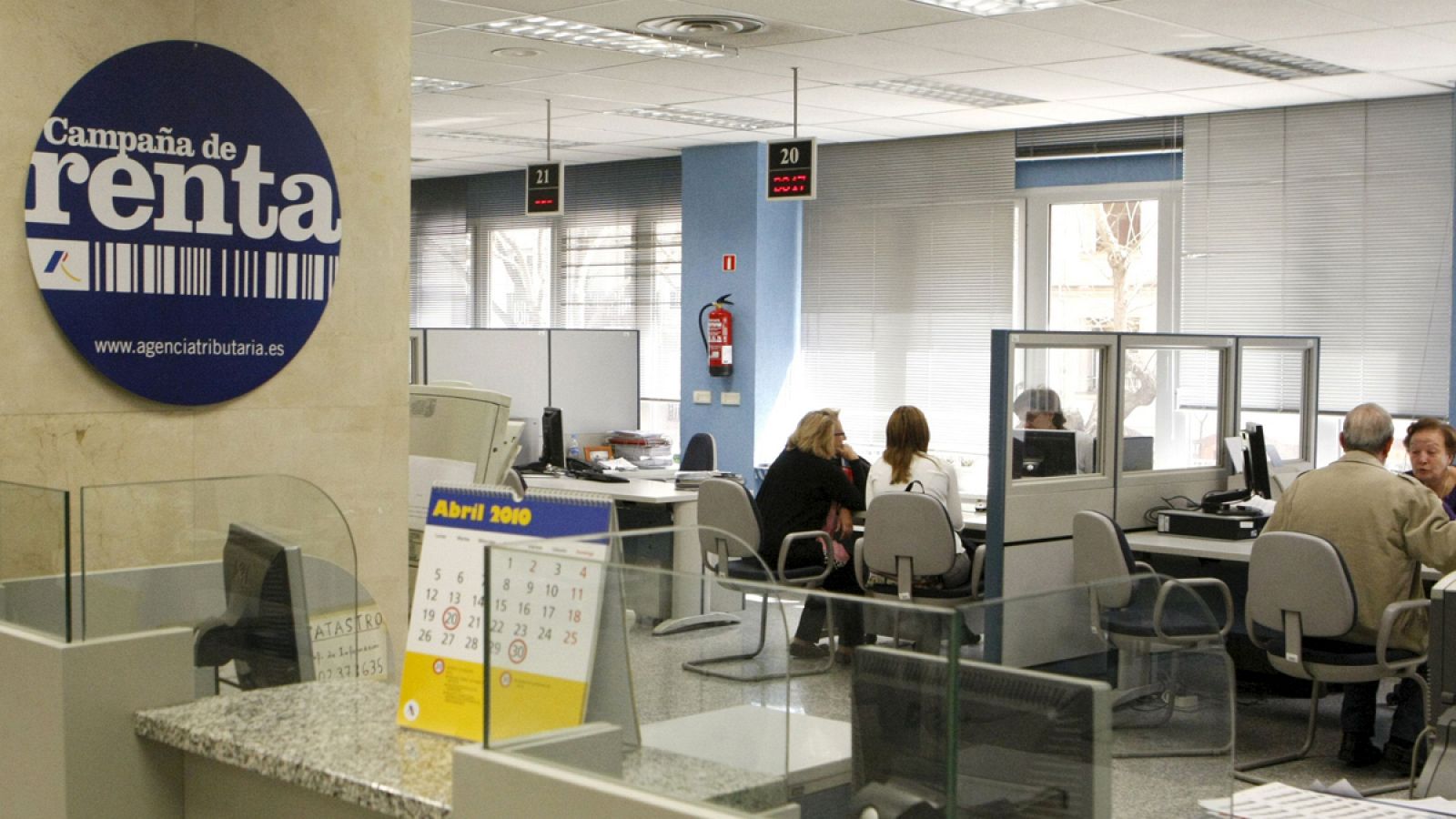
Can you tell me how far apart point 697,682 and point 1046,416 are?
424 cm

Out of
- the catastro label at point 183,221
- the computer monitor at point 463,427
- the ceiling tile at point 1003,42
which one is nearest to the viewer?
the catastro label at point 183,221

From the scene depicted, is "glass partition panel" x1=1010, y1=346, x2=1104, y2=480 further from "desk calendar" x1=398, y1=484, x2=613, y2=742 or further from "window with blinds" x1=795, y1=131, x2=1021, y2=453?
"desk calendar" x1=398, y1=484, x2=613, y2=742

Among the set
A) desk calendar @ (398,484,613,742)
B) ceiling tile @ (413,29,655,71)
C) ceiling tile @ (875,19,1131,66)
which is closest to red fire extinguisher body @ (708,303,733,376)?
ceiling tile @ (413,29,655,71)

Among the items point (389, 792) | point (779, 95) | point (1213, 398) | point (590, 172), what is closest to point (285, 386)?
point (389, 792)

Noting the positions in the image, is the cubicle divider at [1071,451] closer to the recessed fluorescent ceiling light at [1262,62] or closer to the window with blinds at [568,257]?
the recessed fluorescent ceiling light at [1262,62]

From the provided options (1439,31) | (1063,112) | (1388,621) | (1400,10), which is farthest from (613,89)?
(1388,621)

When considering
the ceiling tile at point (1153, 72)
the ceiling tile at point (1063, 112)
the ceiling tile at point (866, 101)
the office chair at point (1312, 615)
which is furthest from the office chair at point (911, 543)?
the ceiling tile at point (1063, 112)

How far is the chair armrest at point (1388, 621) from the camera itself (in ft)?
15.4

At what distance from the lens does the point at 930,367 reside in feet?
30.3

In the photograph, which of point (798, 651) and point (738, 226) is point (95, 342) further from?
point (738, 226)

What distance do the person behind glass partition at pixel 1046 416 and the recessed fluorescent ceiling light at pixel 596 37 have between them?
2.11 m

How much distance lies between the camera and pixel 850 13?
5641 mm

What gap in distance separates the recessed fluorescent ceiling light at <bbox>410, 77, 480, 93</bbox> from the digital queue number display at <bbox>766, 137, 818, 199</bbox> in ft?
5.20

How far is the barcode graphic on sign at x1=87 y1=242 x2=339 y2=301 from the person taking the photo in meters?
2.70
